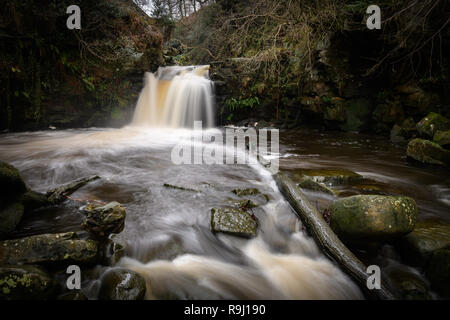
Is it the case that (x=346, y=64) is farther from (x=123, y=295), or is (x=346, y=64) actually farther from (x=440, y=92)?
(x=123, y=295)

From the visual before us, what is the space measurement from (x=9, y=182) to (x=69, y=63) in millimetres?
7337

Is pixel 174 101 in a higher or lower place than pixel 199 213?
higher

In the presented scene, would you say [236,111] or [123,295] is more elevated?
[236,111]

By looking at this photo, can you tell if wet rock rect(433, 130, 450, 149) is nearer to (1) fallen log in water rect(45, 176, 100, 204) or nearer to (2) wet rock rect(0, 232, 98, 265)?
(2) wet rock rect(0, 232, 98, 265)

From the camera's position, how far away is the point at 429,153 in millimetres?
5176

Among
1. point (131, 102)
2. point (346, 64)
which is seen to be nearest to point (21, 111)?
point (131, 102)

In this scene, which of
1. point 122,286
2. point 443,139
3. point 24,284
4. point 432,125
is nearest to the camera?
point 24,284

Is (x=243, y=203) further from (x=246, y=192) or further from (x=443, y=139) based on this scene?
(x=443, y=139)

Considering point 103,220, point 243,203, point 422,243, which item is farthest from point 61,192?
point 422,243

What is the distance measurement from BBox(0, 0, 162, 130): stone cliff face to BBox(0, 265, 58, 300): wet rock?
8.05 m

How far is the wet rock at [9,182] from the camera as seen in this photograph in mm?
2568

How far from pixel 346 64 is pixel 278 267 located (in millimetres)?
9039

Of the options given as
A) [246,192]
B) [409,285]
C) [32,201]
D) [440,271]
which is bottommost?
[409,285]

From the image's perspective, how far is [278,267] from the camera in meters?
2.56
